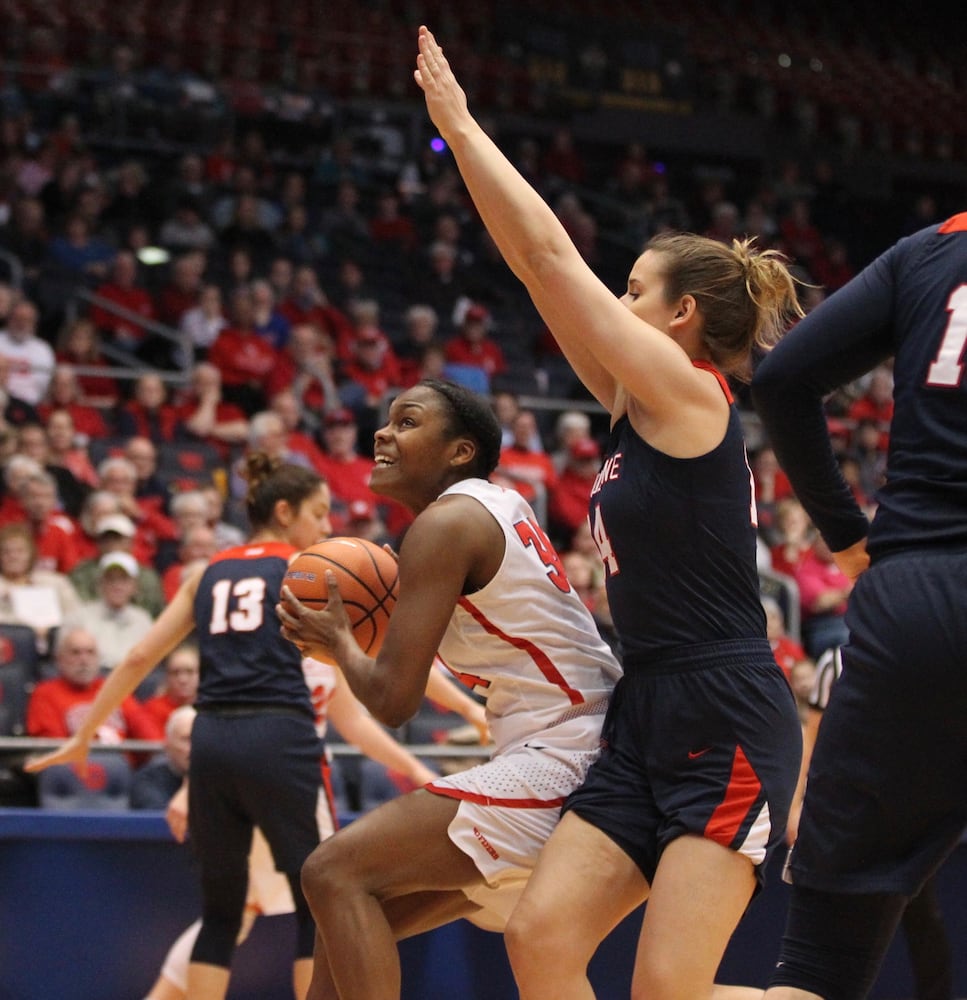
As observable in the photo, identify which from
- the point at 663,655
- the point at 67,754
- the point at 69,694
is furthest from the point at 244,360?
the point at 663,655

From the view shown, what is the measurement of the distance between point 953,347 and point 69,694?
535 cm

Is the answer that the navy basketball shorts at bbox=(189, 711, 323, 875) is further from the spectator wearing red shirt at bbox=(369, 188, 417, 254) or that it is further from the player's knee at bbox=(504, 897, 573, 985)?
the spectator wearing red shirt at bbox=(369, 188, 417, 254)

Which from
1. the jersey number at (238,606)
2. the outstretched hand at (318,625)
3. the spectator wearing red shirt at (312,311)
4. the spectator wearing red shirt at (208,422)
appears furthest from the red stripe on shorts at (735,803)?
the spectator wearing red shirt at (312,311)

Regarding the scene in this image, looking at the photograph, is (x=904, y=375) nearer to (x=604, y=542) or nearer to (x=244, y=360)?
(x=604, y=542)

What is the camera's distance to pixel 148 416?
10.2 meters

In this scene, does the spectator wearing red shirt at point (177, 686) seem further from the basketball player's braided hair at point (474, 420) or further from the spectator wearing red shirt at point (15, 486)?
the basketball player's braided hair at point (474, 420)

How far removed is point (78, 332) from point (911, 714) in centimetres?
900

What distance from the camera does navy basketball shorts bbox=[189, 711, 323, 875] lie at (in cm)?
498

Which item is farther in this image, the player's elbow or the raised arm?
the player's elbow

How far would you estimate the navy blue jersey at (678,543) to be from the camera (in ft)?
10.2

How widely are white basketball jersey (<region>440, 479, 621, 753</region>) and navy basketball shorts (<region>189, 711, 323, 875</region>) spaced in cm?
171

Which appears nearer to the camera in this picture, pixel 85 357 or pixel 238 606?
pixel 238 606

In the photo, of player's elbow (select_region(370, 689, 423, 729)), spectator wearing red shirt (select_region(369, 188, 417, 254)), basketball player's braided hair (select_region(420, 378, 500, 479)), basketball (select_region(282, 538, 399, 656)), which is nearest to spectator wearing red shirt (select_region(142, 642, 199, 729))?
basketball (select_region(282, 538, 399, 656))

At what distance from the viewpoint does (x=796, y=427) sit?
2.78m
